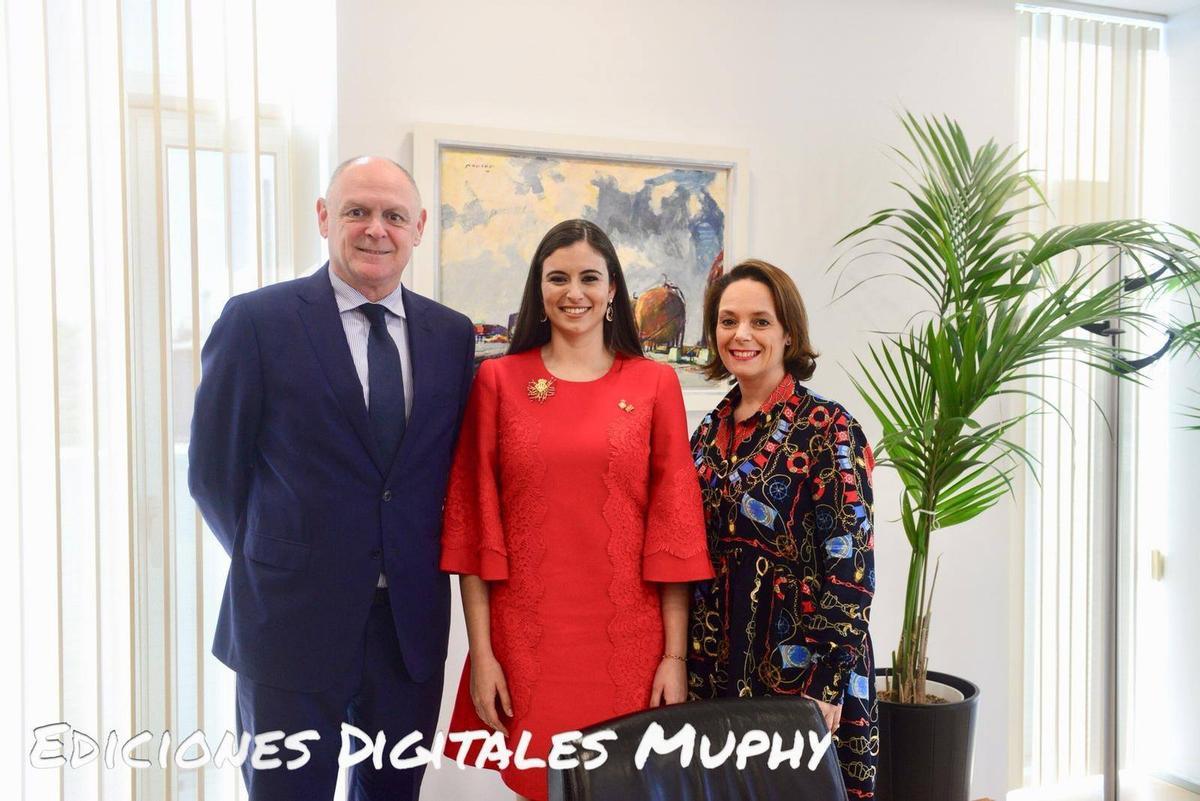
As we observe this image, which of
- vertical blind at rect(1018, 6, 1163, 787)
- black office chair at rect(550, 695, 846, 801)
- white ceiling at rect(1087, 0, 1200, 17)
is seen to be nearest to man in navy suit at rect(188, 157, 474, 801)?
black office chair at rect(550, 695, 846, 801)

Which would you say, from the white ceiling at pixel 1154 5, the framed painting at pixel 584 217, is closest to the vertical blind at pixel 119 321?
the framed painting at pixel 584 217

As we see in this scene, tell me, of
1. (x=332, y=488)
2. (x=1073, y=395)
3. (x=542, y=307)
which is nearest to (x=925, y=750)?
(x=1073, y=395)

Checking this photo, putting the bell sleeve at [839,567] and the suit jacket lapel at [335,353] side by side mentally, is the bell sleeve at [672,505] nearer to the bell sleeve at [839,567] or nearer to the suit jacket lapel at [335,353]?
the bell sleeve at [839,567]

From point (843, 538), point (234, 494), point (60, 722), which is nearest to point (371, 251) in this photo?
point (234, 494)

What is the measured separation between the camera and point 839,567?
5.96 ft

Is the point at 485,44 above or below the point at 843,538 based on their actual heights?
above

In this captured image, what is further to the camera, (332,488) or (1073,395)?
(1073,395)

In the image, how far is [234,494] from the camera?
1827mm

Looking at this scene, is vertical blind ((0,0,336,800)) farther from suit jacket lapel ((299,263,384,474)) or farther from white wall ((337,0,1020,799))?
suit jacket lapel ((299,263,384,474))

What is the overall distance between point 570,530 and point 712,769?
64 cm

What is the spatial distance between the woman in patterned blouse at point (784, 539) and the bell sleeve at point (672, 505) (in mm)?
96

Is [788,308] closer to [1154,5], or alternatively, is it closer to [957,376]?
[957,376]

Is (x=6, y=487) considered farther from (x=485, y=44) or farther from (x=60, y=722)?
(x=485, y=44)

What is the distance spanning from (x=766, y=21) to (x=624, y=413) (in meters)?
1.75
